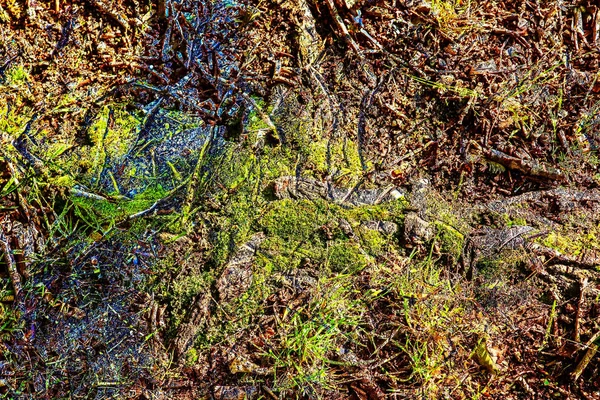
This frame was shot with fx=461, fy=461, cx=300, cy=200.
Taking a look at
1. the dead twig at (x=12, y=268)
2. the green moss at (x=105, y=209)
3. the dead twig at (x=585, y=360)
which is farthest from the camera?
the green moss at (x=105, y=209)

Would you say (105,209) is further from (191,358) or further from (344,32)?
(344,32)

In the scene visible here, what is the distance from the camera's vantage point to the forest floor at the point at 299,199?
2365mm

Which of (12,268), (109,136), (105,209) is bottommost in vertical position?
(12,268)

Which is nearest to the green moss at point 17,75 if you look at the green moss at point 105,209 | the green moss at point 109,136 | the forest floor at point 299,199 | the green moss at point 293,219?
the forest floor at point 299,199

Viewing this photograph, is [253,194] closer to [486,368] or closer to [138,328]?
[138,328]

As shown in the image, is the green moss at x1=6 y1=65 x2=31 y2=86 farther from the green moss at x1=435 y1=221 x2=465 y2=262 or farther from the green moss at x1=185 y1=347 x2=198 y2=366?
the green moss at x1=435 y1=221 x2=465 y2=262

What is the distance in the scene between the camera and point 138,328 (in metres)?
2.42

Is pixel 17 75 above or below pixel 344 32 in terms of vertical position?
below

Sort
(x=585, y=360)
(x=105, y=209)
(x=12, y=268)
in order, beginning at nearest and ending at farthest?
(x=585, y=360) → (x=12, y=268) → (x=105, y=209)

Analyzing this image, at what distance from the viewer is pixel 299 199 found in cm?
255

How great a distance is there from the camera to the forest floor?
2365 mm

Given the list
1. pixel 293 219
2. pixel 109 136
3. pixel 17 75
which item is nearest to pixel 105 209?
pixel 109 136

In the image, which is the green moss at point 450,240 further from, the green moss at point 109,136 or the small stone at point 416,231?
the green moss at point 109,136

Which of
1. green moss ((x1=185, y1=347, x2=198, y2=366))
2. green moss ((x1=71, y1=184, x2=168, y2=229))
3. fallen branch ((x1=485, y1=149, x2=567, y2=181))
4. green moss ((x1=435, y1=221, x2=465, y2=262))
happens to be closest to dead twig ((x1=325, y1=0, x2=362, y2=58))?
fallen branch ((x1=485, y1=149, x2=567, y2=181))
